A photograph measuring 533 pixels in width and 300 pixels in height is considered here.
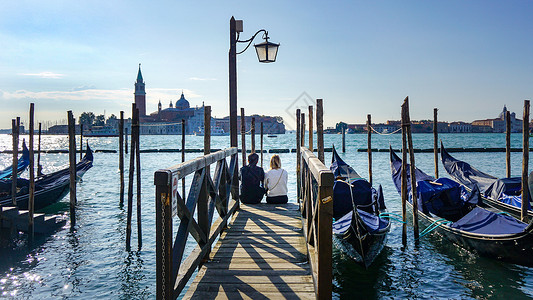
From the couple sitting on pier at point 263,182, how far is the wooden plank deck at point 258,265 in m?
0.91

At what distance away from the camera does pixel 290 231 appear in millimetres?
4824

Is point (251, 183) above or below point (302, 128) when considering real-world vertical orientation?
below

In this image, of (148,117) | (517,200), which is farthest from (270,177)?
(148,117)

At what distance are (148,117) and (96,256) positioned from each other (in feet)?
369

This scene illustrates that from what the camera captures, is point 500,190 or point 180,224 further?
point 500,190

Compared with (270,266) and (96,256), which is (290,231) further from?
(96,256)

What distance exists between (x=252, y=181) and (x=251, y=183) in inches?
2.2

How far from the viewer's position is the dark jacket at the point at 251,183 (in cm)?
623

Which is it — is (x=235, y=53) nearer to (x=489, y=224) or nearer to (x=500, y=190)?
(x=489, y=224)

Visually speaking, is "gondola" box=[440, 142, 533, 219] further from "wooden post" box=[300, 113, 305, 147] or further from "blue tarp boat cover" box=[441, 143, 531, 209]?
"wooden post" box=[300, 113, 305, 147]

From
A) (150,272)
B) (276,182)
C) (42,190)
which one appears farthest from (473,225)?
(42,190)

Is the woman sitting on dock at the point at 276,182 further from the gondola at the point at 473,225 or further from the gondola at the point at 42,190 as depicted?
the gondola at the point at 42,190

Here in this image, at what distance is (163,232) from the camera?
247 cm

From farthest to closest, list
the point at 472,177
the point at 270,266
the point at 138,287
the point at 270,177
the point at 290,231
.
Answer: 1. the point at 472,177
2. the point at 270,177
3. the point at 138,287
4. the point at 290,231
5. the point at 270,266
